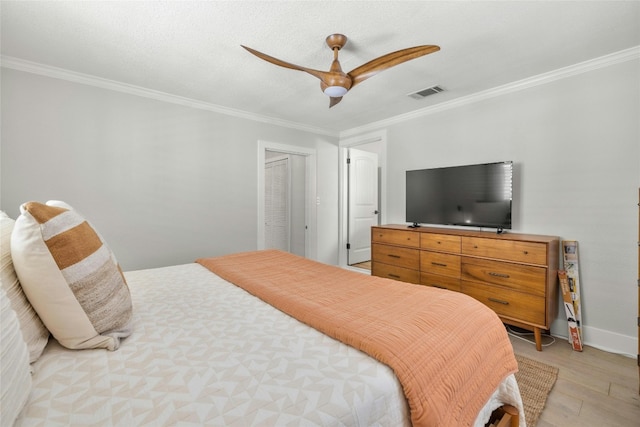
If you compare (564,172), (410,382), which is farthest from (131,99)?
(564,172)

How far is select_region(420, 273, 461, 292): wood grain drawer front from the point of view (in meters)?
2.84

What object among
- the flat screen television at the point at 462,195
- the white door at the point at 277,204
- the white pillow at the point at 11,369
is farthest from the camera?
the white door at the point at 277,204

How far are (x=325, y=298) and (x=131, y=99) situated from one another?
9.85 feet

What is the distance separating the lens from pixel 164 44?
2.18 metres

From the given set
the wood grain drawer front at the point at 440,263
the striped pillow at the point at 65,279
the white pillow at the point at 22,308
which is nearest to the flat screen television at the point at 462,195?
the wood grain drawer front at the point at 440,263

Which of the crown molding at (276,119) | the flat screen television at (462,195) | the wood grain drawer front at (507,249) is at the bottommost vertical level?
the wood grain drawer front at (507,249)

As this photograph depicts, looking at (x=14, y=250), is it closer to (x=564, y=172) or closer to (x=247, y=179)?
(x=247, y=179)

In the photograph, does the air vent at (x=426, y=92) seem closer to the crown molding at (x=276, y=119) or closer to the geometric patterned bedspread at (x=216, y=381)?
the crown molding at (x=276, y=119)

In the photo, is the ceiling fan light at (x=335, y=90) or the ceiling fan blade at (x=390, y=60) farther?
the ceiling fan light at (x=335, y=90)

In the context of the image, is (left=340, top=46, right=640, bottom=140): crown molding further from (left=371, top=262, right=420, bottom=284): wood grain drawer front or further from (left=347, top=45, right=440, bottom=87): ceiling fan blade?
(left=371, top=262, right=420, bottom=284): wood grain drawer front

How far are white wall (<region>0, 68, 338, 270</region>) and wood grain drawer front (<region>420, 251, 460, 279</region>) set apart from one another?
2.23m

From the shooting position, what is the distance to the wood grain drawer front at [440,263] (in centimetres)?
284

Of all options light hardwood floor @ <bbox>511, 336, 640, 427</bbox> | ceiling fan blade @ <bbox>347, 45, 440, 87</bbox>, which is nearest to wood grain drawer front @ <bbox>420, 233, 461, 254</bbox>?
light hardwood floor @ <bbox>511, 336, 640, 427</bbox>

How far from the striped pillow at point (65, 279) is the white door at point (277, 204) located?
4119 millimetres
